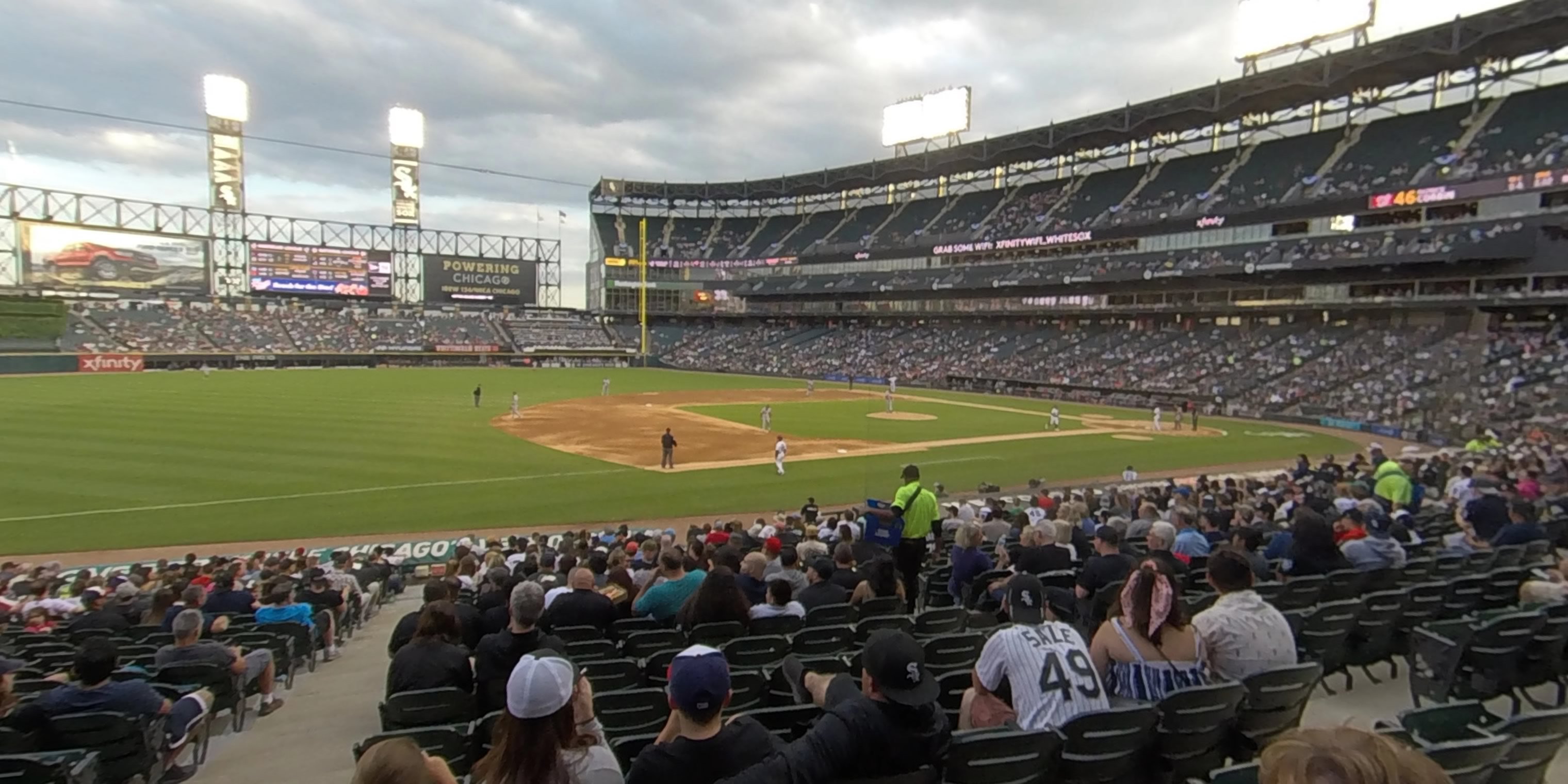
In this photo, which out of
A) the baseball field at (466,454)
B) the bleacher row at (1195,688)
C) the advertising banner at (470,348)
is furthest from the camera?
the advertising banner at (470,348)

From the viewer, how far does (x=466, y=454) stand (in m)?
28.9

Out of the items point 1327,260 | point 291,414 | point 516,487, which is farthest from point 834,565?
point 1327,260

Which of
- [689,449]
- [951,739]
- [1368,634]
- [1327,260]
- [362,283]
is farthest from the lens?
[362,283]

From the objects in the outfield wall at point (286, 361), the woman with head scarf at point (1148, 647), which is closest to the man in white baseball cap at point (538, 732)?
the woman with head scarf at point (1148, 647)

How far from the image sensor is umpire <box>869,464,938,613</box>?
11.0 m

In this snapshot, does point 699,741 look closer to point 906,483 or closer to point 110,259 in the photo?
point 906,483

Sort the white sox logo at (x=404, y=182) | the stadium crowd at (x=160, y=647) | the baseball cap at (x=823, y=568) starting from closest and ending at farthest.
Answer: the stadium crowd at (x=160, y=647), the baseball cap at (x=823, y=568), the white sox logo at (x=404, y=182)

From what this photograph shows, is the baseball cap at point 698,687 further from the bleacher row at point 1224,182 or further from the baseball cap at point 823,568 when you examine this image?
the bleacher row at point 1224,182

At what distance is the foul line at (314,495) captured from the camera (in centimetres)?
1952

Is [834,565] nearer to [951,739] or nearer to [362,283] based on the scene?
[951,739]

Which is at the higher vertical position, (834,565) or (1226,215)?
(1226,215)

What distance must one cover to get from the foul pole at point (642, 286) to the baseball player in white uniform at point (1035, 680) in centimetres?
8751

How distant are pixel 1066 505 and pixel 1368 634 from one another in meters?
5.34

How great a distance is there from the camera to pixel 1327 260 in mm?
50438
